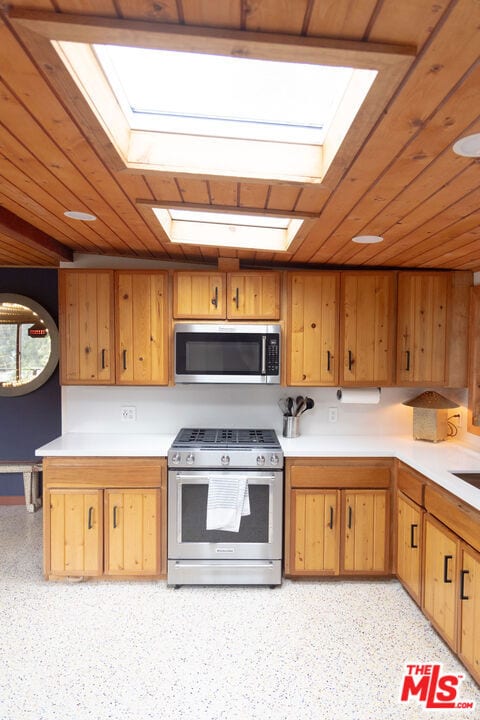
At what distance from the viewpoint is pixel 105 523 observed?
2443 millimetres

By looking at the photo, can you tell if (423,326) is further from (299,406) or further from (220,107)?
(220,107)

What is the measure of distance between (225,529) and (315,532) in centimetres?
60

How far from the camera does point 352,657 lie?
1882mm

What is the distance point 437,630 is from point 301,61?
260cm

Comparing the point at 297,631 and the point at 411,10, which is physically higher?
the point at 411,10

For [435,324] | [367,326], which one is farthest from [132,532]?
[435,324]

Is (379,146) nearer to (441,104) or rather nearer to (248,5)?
(441,104)

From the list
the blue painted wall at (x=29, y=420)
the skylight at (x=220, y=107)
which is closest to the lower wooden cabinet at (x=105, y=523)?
the blue painted wall at (x=29, y=420)

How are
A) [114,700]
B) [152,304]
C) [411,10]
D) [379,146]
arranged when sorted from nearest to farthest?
[411,10] < [379,146] < [114,700] < [152,304]

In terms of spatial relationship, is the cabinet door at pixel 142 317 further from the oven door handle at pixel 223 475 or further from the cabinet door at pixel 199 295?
the oven door handle at pixel 223 475

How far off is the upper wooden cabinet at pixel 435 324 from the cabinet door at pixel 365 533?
976 millimetres

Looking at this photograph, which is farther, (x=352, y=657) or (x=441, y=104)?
(x=352, y=657)

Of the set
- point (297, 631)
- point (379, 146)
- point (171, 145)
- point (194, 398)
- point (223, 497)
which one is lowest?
point (297, 631)

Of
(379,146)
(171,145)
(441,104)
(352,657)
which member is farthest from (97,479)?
(441,104)
